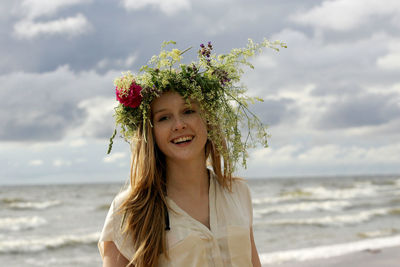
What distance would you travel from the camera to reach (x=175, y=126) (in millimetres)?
2762

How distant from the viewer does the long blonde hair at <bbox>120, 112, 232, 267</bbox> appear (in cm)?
267

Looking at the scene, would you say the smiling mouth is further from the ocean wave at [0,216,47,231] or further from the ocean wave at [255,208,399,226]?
the ocean wave at [0,216,47,231]

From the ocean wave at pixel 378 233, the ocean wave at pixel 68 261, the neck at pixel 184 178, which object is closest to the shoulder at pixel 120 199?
the neck at pixel 184 178

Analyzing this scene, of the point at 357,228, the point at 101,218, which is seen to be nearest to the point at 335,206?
the point at 357,228

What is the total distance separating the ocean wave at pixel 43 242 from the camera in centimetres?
1073

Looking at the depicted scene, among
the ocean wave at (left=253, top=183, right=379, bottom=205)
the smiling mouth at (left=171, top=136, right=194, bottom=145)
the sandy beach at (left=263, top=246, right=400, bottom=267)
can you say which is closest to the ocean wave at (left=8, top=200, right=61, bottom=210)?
the ocean wave at (left=253, top=183, right=379, bottom=205)

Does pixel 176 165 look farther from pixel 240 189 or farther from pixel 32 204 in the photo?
pixel 32 204

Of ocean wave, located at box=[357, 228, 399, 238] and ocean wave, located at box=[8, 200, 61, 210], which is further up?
ocean wave, located at box=[8, 200, 61, 210]

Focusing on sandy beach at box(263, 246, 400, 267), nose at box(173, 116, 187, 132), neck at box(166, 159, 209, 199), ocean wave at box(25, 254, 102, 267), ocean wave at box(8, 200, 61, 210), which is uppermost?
nose at box(173, 116, 187, 132)

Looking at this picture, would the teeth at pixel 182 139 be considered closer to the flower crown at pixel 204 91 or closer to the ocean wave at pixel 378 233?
the flower crown at pixel 204 91

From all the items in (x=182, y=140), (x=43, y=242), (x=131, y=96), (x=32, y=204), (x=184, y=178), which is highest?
(x=131, y=96)

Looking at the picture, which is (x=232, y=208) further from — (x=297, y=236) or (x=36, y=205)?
(x=36, y=205)

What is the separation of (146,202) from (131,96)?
2.24 feet

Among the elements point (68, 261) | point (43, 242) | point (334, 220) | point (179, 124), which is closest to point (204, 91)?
point (179, 124)
